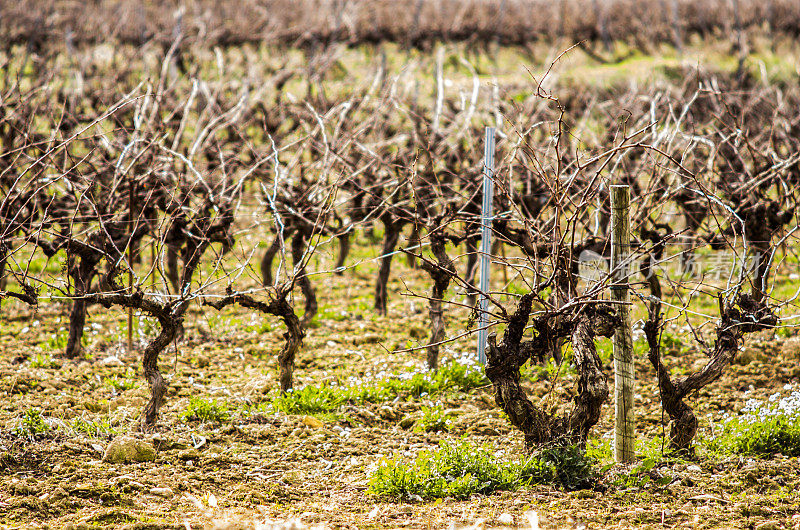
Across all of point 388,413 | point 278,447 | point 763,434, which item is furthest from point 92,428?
point 763,434

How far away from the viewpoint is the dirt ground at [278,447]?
285cm

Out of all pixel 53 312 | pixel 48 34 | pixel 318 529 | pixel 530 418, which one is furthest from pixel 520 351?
pixel 48 34

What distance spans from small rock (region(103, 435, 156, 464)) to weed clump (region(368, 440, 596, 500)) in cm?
107

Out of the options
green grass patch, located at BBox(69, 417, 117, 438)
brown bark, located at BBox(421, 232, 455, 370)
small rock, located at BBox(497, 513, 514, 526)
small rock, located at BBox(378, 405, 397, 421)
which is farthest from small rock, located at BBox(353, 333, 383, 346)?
small rock, located at BBox(497, 513, 514, 526)

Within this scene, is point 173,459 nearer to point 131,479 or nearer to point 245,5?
point 131,479

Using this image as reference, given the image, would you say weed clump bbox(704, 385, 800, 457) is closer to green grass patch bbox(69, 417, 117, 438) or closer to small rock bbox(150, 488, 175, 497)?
small rock bbox(150, 488, 175, 497)

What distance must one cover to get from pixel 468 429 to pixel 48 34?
11.9m

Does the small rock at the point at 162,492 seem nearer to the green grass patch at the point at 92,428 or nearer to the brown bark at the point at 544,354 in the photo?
the green grass patch at the point at 92,428

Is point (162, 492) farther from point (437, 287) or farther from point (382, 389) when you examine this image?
point (437, 287)

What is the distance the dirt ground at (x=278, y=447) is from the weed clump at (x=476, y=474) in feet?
0.23

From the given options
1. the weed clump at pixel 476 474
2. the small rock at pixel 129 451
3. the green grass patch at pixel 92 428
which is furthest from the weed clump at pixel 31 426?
the weed clump at pixel 476 474

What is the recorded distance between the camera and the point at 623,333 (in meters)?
3.17

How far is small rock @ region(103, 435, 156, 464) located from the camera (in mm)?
3348

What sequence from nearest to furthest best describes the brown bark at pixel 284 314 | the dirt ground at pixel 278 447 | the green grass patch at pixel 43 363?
1. the dirt ground at pixel 278 447
2. the brown bark at pixel 284 314
3. the green grass patch at pixel 43 363
